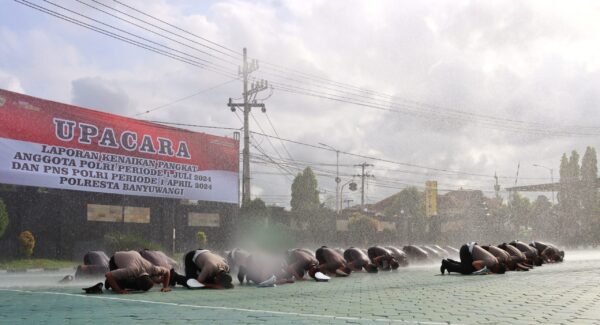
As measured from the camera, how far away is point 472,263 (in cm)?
1909

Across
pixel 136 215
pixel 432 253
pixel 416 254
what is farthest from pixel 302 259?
pixel 136 215

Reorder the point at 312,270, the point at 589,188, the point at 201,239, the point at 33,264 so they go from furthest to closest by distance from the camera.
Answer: the point at 589,188 < the point at 201,239 < the point at 33,264 < the point at 312,270

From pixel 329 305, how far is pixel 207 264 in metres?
4.69

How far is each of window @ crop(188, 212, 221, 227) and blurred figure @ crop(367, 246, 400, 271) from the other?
23.9 meters

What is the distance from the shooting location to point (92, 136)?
1390 inches

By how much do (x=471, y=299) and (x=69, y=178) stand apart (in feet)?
91.2

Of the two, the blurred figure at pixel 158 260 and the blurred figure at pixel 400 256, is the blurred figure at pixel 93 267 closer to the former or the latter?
the blurred figure at pixel 158 260

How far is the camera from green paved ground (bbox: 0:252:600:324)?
8266 millimetres

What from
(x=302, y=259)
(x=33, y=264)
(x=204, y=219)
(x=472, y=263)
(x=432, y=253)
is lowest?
(x=33, y=264)

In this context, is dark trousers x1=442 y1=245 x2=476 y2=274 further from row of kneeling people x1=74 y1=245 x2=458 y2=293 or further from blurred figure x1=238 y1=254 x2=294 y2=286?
blurred figure x1=238 y1=254 x2=294 y2=286

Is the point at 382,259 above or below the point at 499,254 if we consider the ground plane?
below

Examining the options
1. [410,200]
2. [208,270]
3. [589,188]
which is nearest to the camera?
[208,270]

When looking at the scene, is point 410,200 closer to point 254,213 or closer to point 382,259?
point 254,213

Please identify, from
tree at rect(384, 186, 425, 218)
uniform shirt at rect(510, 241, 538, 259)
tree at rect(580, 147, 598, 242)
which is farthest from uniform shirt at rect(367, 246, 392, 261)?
tree at rect(384, 186, 425, 218)
